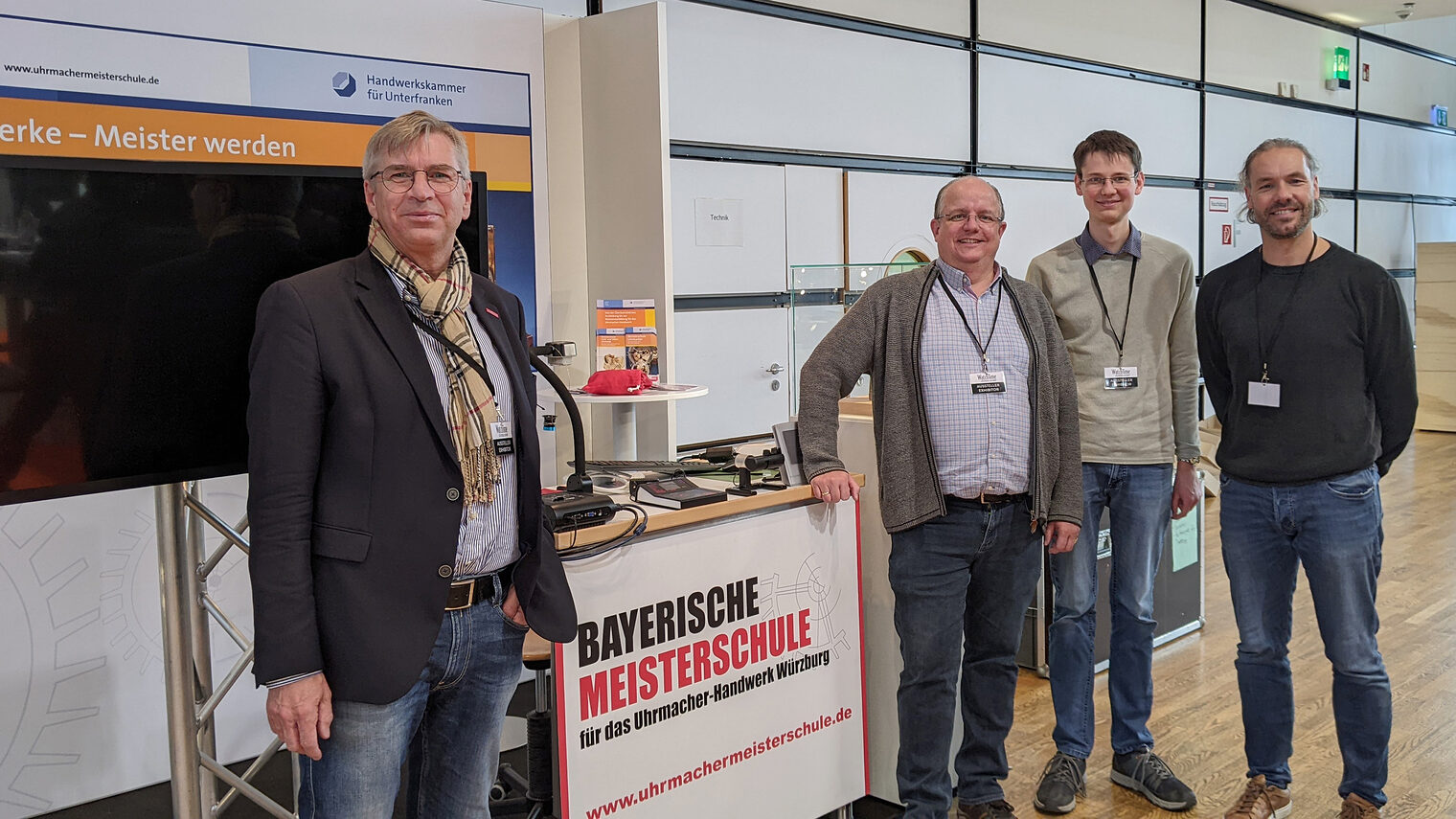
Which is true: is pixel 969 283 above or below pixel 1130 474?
above

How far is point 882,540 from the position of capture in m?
2.86

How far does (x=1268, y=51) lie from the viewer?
825 centimetres

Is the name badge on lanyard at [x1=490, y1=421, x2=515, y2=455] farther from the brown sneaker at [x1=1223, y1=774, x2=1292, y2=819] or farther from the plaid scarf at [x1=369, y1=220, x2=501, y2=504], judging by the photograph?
the brown sneaker at [x1=1223, y1=774, x2=1292, y2=819]

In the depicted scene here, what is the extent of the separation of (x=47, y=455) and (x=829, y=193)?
150 inches

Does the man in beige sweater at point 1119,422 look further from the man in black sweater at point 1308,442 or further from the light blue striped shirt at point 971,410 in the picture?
the light blue striped shirt at point 971,410

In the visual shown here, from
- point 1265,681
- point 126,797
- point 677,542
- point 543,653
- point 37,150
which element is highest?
point 37,150

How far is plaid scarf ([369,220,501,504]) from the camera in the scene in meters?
1.60

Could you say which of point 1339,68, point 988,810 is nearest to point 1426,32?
point 1339,68

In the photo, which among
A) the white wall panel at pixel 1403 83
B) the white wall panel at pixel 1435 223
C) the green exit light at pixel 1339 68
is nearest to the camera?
the green exit light at pixel 1339 68

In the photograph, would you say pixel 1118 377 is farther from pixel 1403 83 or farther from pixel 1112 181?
pixel 1403 83

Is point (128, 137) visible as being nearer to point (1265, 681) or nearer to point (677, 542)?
point (677, 542)

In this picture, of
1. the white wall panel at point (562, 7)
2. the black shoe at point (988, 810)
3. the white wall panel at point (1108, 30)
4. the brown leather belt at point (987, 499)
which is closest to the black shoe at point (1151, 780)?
the black shoe at point (988, 810)

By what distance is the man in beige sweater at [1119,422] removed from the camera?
Result: 9.30 ft

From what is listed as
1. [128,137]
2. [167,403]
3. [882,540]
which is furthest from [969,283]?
[128,137]
